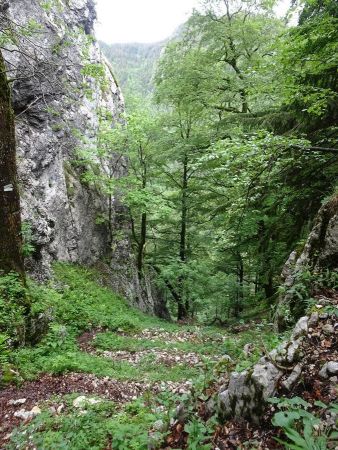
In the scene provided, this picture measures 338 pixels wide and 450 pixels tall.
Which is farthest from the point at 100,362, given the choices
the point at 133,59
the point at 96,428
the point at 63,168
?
the point at 133,59

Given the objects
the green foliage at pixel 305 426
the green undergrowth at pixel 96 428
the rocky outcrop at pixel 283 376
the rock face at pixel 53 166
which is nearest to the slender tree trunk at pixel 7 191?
the rock face at pixel 53 166

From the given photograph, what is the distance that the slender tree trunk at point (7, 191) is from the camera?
20.0 feet

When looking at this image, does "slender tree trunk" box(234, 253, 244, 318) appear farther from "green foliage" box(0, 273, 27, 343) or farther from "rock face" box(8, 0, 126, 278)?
"green foliage" box(0, 273, 27, 343)

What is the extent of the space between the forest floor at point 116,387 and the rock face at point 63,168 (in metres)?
2.16

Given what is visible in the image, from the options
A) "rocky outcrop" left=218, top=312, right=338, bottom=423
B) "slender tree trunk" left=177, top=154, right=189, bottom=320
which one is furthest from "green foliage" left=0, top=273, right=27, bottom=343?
"slender tree trunk" left=177, top=154, right=189, bottom=320

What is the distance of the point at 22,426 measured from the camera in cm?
365

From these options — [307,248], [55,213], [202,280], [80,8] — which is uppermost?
[80,8]

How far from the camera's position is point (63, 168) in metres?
12.9

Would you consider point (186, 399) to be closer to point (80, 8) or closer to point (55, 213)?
point (55, 213)

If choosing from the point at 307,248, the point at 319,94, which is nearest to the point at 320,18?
the point at 319,94

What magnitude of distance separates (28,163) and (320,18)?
903cm

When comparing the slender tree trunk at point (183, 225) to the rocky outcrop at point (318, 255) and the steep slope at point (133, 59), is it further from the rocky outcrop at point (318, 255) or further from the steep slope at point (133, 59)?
the steep slope at point (133, 59)

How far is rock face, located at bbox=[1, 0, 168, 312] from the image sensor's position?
32.9 feet

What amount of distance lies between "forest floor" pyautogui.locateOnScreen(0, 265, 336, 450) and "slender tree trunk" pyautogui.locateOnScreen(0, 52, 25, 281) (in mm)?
1209
